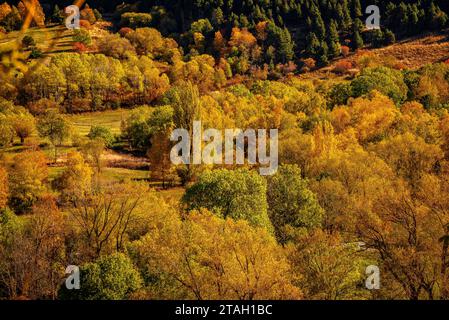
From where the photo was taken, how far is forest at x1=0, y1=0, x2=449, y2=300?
106ft

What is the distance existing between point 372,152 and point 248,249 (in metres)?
29.4

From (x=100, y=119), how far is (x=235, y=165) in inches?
2027

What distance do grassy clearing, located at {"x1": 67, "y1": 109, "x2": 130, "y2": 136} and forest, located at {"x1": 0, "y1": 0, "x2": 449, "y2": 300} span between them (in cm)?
62

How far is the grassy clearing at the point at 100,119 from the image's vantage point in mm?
99675

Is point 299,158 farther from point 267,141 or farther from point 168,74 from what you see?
point 168,74

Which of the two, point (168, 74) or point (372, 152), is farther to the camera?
point (168, 74)

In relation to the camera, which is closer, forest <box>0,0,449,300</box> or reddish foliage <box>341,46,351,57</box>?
forest <box>0,0,449,300</box>

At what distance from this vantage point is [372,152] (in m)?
57.8

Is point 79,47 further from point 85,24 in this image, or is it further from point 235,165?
point 235,165

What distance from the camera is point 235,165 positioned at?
64.6 m

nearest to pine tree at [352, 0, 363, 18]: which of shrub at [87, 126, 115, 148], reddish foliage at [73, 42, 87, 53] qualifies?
reddish foliage at [73, 42, 87, 53]

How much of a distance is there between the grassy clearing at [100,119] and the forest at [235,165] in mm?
615

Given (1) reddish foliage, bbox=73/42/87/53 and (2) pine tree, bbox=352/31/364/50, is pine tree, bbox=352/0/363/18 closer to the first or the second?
(2) pine tree, bbox=352/31/364/50
